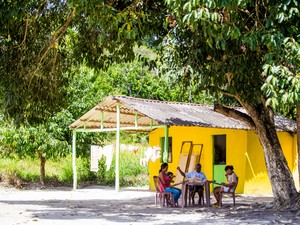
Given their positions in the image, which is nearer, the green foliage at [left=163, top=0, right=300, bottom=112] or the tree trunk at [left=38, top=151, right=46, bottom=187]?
the green foliage at [left=163, top=0, right=300, bottom=112]

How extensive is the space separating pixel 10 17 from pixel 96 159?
10801 millimetres

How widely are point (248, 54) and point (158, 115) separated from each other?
7.26 meters

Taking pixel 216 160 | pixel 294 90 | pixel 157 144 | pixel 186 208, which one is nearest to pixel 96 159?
pixel 157 144

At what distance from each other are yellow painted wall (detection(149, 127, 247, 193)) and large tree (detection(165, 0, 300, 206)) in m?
5.27

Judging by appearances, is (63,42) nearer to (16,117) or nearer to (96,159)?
(16,117)

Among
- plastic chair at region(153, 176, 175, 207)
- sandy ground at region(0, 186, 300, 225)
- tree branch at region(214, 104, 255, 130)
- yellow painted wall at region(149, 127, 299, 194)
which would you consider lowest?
sandy ground at region(0, 186, 300, 225)

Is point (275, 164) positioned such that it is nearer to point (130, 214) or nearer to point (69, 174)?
point (130, 214)

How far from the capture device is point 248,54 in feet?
31.7

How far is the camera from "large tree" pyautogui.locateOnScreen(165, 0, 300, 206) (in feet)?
25.1

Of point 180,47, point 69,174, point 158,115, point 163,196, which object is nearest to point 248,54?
point 180,47

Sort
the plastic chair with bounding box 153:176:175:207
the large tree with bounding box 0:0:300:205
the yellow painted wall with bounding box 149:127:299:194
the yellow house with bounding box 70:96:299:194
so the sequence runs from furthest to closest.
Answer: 1. the yellow painted wall with bounding box 149:127:299:194
2. the yellow house with bounding box 70:96:299:194
3. the plastic chair with bounding box 153:176:175:207
4. the large tree with bounding box 0:0:300:205

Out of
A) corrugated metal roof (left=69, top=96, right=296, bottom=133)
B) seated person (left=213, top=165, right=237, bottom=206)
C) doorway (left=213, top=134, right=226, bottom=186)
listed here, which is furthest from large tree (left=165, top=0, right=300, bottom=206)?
doorway (left=213, top=134, right=226, bottom=186)

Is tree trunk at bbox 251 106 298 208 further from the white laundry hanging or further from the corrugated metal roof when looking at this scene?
the white laundry hanging

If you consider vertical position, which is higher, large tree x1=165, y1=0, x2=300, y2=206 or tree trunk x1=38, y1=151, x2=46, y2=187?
large tree x1=165, y1=0, x2=300, y2=206
